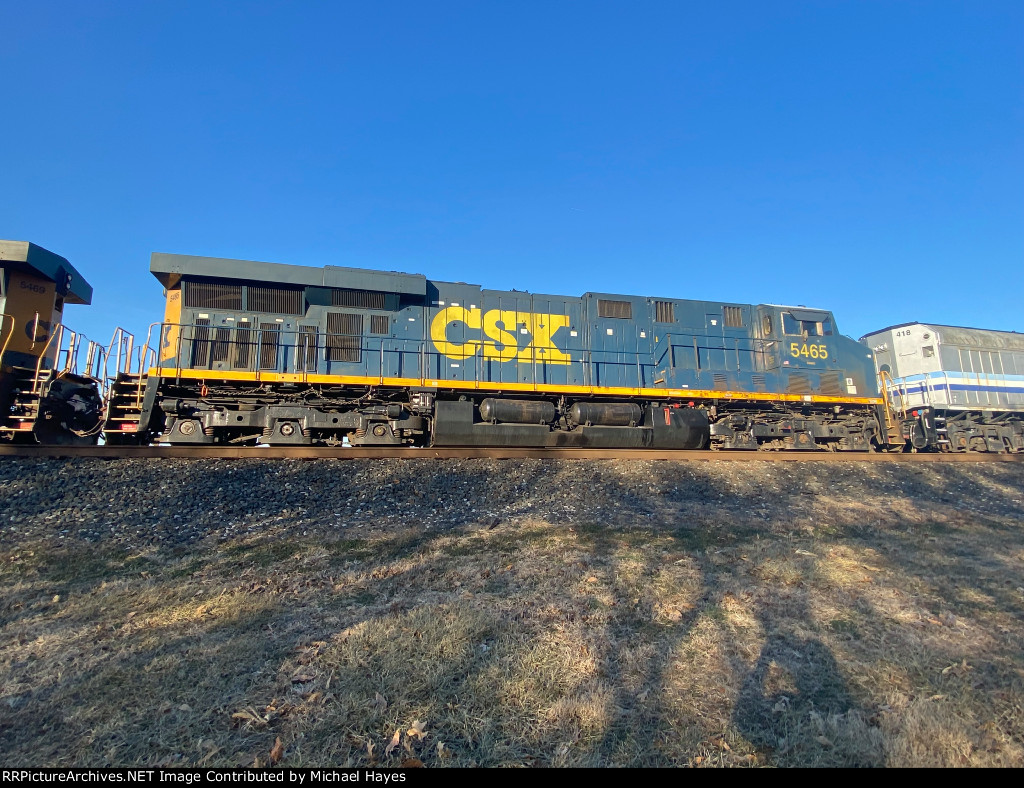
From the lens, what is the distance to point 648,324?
1307cm

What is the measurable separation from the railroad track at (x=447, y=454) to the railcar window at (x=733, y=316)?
3.54 m

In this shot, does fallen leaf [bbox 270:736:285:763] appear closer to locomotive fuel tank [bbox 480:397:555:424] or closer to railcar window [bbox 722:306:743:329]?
locomotive fuel tank [bbox 480:397:555:424]

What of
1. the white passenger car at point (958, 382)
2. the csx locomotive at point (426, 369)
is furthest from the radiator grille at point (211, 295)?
the white passenger car at point (958, 382)

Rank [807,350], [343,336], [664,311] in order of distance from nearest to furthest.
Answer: [343,336], [664,311], [807,350]

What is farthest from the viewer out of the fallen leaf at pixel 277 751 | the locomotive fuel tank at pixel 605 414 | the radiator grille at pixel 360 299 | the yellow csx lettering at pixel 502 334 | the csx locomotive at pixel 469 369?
the yellow csx lettering at pixel 502 334

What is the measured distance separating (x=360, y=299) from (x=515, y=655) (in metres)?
9.55

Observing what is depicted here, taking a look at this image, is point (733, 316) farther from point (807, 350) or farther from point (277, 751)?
point (277, 751)

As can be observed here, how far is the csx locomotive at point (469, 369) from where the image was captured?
9.97 meters

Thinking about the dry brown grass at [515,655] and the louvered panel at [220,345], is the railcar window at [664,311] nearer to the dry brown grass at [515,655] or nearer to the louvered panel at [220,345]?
the dry brown grass at [515,655]

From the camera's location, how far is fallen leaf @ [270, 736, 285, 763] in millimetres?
2344

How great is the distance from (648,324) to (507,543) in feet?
29.0

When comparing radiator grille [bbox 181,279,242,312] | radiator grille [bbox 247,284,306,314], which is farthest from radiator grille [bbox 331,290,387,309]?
radiator grille [bbox 181,279,242,312]

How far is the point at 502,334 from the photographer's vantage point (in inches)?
478

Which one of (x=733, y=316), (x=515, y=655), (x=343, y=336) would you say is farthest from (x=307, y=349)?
(x=733, y=316)
